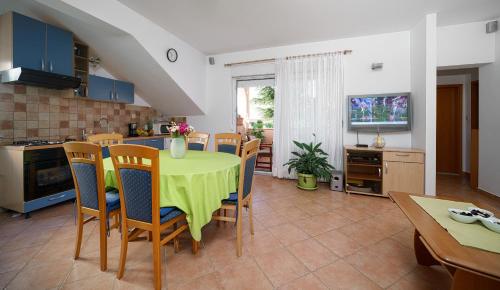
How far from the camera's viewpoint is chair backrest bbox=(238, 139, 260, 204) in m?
1.62

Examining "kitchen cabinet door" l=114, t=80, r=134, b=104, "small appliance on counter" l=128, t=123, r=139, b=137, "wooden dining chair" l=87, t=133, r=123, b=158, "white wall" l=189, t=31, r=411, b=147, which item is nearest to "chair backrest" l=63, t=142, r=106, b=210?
"wooden dining chair" l=87, t=133, r=123, b=158

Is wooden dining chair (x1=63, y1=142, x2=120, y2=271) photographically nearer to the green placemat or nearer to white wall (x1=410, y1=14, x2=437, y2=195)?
the green placemat

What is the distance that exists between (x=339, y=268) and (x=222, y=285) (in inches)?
35.1

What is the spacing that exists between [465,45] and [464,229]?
3517 millimetres

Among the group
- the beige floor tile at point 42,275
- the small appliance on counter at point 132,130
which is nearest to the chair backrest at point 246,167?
the beige floor tile at point 42,275

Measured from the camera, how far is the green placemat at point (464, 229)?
3.35 feet

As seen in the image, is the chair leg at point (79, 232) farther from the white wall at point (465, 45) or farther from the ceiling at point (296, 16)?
the white wall at point (465, 45)

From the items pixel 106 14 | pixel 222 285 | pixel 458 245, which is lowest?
pixel 222 285

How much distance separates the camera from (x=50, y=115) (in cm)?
296

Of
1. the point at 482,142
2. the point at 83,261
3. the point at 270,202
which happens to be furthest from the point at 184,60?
the point at 482,142

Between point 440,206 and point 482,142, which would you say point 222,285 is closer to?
point 440,206

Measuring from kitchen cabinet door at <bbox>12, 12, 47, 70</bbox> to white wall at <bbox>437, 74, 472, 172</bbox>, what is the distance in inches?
278

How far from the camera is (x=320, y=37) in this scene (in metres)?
3.62

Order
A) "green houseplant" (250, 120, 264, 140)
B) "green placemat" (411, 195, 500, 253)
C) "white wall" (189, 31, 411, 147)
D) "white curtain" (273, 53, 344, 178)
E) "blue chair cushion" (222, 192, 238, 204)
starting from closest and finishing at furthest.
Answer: "green placemat" (411, 195, 500, 253) < "blue chair cushion" (222, 192, 238, 204) < "white wall" (189, 31, 411, 147) < "white curtain" (273, 53, 344, 178) < "green houseplant" (250, 120, 264, 140)
